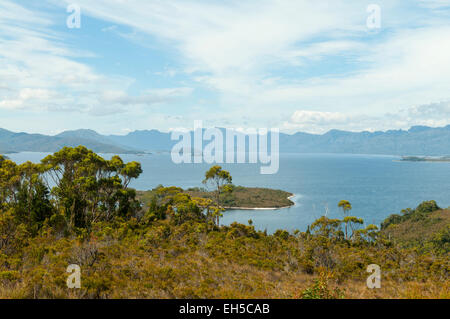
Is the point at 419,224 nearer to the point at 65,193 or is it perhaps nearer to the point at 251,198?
the point at 251,198

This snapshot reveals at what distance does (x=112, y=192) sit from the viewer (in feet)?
78.5

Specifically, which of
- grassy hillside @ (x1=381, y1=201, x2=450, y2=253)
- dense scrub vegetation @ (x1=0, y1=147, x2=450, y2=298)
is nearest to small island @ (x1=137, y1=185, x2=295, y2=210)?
grassy hillside @ (x1=381, y1=201, x2=450, y2=253)

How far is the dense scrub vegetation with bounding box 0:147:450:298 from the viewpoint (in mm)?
8734

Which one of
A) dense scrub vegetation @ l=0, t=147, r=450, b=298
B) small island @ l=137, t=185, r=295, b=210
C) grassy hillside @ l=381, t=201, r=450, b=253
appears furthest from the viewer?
small island @ l=137, t=185, r=295, b=210

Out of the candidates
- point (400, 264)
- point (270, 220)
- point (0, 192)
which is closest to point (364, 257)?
point (400, 264)

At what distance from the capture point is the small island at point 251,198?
328 feet

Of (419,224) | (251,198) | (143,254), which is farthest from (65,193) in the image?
(251,198)

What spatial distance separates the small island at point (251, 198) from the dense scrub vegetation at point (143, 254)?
7053cm

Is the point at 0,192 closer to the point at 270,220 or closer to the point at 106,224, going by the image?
the point at 106,224

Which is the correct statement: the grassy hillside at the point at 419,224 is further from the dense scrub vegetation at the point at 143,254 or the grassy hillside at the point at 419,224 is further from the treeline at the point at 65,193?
the treeline at the point at 65,193

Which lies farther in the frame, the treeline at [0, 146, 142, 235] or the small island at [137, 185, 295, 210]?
the small island at [137, 185, 295, 210]

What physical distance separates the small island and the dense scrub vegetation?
231 feet

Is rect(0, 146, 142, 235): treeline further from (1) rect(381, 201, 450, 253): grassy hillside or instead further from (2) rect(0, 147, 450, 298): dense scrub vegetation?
(1) rect(381, 201, 450, 253): grassy hillside

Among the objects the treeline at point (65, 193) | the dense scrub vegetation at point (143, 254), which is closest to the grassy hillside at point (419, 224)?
the dense scrub vegetation at point (143, 254)
